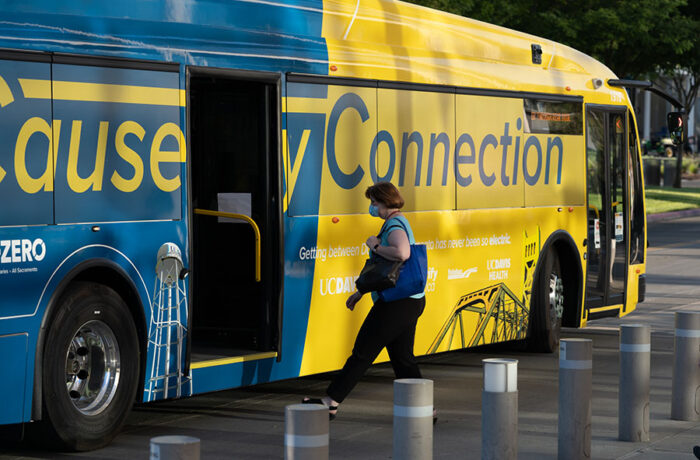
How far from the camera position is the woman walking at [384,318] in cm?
897

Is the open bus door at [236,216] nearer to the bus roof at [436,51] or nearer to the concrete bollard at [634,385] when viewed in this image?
the bus roof at [436,51]

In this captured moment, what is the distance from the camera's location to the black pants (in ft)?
29.6

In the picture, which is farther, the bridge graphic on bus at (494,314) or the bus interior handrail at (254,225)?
the bridge graphic on bus at (494,314)

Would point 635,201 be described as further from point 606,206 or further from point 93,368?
point 93,368

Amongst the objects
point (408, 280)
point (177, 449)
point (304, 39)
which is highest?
point (304, 39)

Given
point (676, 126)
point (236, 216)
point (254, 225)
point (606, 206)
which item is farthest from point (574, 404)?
point (676, 126)

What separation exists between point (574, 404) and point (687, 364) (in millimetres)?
1784

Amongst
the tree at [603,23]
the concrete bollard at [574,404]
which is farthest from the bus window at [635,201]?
the tree at [603,23]

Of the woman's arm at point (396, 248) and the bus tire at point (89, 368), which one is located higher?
the woman's arm at point (396, 248)

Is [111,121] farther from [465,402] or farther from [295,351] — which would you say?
[465,402]

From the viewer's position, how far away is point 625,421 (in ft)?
28.5

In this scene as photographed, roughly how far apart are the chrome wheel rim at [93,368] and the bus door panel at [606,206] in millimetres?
6768

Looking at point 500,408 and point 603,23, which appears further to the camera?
point 603,23

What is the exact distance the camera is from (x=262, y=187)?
31.8 feet
